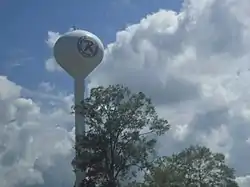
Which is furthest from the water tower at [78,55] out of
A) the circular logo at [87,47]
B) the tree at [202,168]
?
the tree at [202,168]

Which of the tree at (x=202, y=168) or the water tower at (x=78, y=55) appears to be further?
the water tower at (x=78, y=55)

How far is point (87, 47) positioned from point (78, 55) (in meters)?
1.72

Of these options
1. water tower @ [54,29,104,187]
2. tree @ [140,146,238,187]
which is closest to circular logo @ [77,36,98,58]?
water tower @ [54,29,104,187]

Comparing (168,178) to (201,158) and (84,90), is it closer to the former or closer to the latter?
(201,158)

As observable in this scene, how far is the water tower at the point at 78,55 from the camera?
7900 centimetres

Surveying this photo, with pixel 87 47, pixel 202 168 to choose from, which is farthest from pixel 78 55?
pixel 202 168

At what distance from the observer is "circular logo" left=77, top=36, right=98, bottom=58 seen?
79375 millimetres

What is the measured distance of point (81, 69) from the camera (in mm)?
80062

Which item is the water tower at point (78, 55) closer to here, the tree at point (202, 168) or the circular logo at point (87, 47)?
the circular logo at point (87, 47)

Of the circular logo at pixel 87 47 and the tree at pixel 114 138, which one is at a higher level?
the circular logo at pixel 87 47

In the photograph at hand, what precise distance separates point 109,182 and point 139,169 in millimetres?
2805

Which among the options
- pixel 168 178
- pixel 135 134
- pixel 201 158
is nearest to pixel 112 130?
pixel 135 134

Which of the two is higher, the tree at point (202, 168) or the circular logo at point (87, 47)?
the circular logo at point (87, 47)

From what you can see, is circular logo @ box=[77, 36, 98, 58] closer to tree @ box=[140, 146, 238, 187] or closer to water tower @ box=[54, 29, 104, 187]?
water tower @ box=[54, 29, 104, 187]
